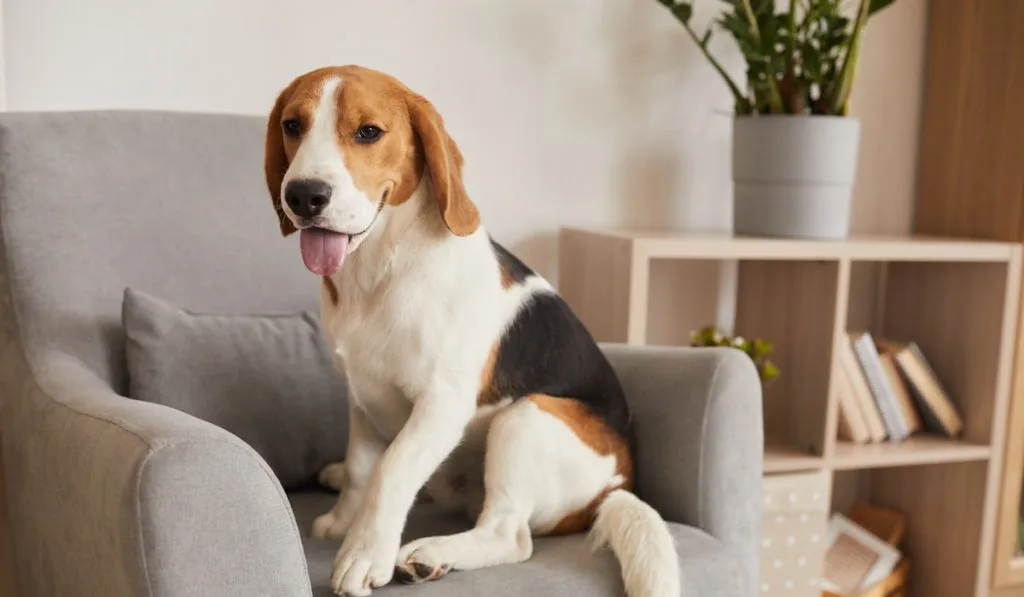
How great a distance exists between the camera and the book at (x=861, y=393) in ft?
7.43

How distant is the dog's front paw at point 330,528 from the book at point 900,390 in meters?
1.47

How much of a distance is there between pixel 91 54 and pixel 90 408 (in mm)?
1009

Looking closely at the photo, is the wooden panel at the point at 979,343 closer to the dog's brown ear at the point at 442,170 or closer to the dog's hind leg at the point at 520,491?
the dog's hind leg at the point at 520,491

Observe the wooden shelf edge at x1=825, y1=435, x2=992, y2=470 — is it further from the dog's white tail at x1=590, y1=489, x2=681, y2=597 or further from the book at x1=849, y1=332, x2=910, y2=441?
the dog's white tail at x1=590, y1=489, x2=681, y2=597

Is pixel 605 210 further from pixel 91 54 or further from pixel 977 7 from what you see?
pixel 91 54

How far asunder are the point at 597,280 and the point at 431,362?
0.88m

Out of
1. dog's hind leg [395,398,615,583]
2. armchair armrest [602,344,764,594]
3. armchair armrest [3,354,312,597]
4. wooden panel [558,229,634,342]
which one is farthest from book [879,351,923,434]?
armchair armrest [3,354,312,597]

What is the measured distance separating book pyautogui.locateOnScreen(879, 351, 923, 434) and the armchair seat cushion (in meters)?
1.04

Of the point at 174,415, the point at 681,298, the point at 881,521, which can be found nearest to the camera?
the point at 174,415

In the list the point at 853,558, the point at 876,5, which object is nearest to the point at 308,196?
the point at 876,5

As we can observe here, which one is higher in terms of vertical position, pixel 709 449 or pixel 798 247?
pixel 798 247

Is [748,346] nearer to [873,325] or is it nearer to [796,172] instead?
[796,172]

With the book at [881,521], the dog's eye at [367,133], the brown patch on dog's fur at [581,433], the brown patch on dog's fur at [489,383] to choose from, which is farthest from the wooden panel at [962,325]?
the dog's eye at [367,133]

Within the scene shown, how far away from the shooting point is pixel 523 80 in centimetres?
228
